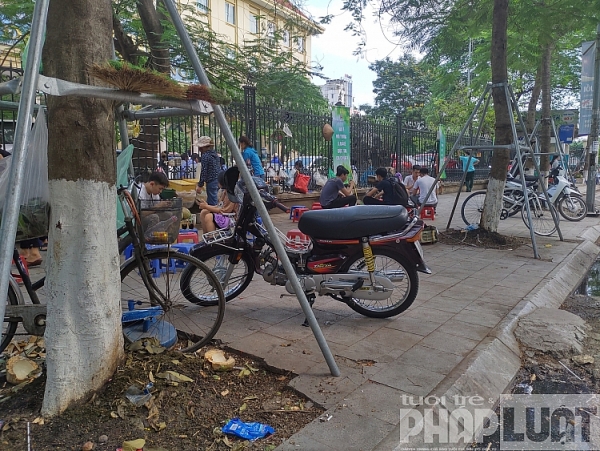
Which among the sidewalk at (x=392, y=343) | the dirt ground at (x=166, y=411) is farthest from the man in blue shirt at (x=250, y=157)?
the dirt ground at (x=166, y=411)

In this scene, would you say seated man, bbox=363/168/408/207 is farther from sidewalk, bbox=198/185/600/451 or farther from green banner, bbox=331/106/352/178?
green banner, bbox=331/106/352/178

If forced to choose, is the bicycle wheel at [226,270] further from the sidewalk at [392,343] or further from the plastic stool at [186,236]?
the plastic stool at [186,236]

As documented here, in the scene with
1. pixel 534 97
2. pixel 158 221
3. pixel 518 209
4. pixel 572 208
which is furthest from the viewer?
pixel 534 97

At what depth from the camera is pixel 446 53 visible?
380 inches

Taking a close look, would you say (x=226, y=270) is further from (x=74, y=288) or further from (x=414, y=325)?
(x=74, y=288)

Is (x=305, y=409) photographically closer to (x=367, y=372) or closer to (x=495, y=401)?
(x=367, y=372)

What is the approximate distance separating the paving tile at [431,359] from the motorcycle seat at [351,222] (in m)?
1.07

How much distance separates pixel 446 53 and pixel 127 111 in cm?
788

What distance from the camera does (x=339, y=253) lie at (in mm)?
4250

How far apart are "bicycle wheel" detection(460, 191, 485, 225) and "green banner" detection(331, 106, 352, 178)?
131 inches

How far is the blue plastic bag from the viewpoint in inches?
99.0

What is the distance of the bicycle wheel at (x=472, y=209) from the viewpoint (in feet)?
32.6

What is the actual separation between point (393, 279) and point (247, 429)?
83.7 inches

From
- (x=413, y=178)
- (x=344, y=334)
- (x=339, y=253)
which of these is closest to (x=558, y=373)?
(x=344, y=334)
